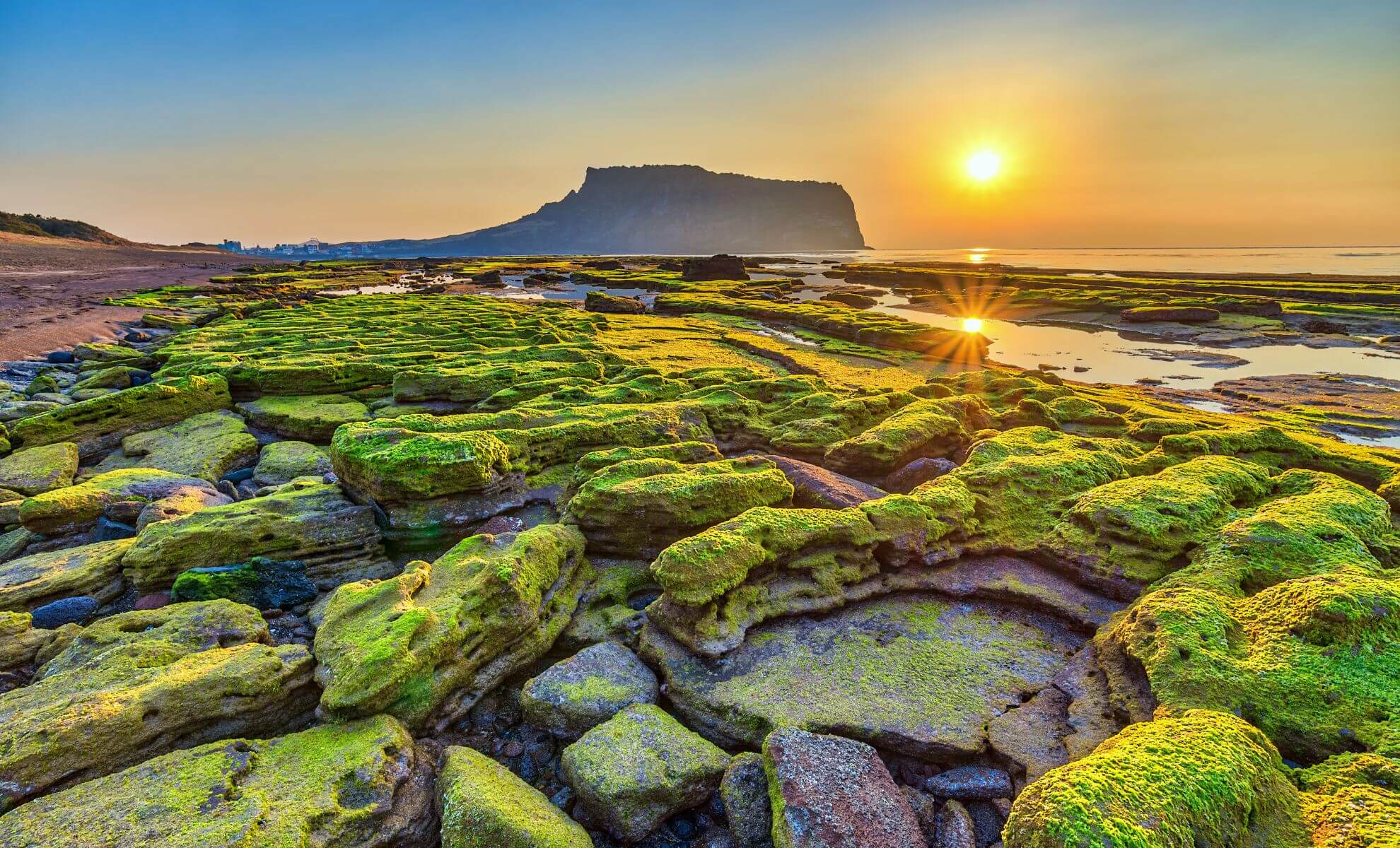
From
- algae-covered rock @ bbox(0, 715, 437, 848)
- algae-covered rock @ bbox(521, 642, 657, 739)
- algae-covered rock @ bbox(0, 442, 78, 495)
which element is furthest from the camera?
algae-covered rock @ bbox(0, 442, 78, 495)

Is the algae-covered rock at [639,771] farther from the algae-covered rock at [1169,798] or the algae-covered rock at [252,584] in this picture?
the algae-covered rock at [252,584]

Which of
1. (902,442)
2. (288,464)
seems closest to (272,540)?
(288,464)

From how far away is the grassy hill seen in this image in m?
107

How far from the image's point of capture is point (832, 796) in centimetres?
480

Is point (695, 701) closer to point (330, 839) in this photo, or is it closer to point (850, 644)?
point (850, 644)

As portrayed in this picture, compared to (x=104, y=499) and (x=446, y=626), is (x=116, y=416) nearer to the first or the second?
(x=104, y=499)

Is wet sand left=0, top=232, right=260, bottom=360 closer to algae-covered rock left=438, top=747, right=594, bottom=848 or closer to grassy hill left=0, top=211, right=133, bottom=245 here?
grassy hill left=0, top=211, right=133, bottom=245

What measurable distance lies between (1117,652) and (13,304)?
188 feet

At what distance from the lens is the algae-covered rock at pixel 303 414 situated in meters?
15.0

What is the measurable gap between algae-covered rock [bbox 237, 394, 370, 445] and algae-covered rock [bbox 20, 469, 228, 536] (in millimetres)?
3848

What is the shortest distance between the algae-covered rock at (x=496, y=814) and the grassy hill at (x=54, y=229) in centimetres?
15495

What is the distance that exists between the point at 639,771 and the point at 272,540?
6929 millimetres

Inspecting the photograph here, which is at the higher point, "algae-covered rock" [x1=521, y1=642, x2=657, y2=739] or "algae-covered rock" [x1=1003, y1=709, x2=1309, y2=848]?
"algae-covered rock" [x1=1003, y1=709, x2=1309, y2=848]

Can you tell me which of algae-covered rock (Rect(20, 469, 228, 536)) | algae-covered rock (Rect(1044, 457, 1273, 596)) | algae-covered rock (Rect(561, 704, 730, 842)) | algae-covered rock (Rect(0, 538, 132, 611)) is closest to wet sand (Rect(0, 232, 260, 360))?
algae-covered rock (Rect(20, 469, 228, 536))
